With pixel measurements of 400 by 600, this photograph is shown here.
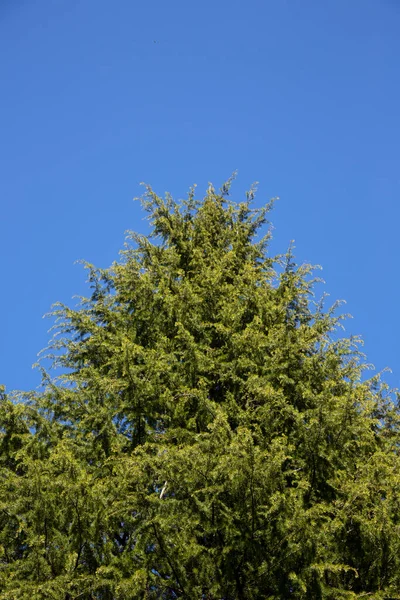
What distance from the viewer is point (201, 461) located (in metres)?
6.54

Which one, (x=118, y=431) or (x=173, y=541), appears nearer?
(x=173, y=541)

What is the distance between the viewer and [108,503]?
690cm

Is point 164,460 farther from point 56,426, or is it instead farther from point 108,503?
point 56,426

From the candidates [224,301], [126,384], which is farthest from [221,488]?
[224,301]

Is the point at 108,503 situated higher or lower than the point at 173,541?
higher

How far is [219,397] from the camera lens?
31.0 ft

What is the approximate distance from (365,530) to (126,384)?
3.47 metres

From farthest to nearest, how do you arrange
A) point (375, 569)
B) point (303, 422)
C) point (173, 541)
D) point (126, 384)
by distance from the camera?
1. point (126, 384)
2. point (303, 422)
3. point (375, 569)
4. point (173, 541)

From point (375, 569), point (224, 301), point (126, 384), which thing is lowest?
point (375, 569)

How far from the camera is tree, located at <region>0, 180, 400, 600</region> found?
648 cm

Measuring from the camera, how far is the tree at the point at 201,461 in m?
6.48

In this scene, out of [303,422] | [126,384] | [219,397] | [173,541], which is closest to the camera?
[173,541]

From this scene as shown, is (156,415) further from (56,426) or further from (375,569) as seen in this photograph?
(375,569)

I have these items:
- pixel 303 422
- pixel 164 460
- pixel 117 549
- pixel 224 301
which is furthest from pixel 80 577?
pixel 224 301
